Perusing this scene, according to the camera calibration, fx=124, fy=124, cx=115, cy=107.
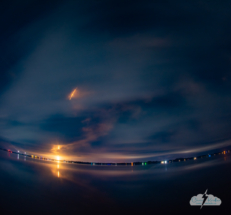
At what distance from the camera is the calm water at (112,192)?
1.94 ft

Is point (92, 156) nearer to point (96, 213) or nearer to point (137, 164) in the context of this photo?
point (137, 164)

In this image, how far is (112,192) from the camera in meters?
0.77

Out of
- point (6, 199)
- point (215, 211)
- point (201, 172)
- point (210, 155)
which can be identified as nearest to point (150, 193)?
point (215, 211)

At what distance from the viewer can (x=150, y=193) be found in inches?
29.2

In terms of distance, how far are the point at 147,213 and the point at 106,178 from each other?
48 cm
